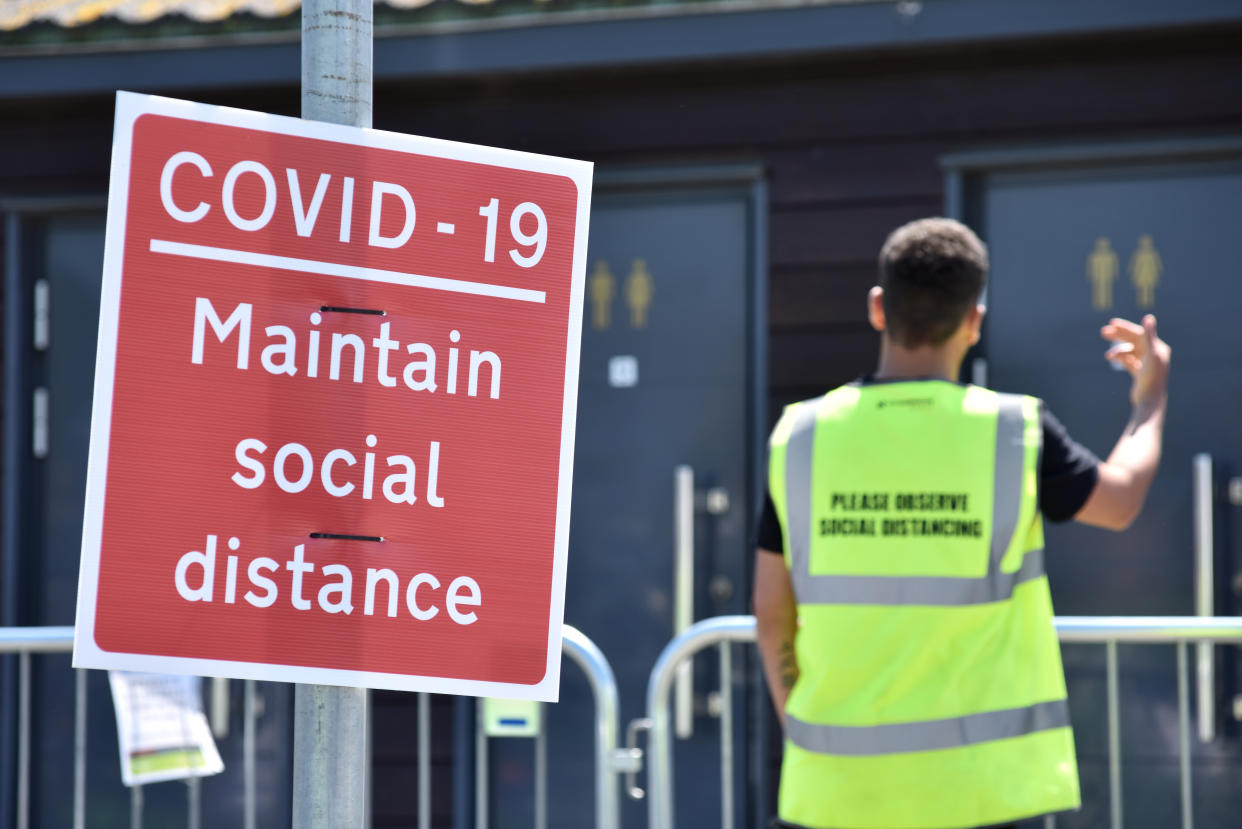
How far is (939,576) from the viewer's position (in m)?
2.12

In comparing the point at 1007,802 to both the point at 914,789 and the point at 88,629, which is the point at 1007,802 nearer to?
the point at 914,789

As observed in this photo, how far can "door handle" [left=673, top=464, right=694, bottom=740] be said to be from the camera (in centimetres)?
525

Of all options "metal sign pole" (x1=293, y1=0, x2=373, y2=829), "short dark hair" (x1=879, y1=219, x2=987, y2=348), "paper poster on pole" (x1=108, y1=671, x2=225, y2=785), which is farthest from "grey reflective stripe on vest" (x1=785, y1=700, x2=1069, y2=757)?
"paper poster on pole" (x1=108, y1=671, x2=225, y2=785)

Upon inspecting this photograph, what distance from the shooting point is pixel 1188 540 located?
4988mm

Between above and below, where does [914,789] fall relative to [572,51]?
below

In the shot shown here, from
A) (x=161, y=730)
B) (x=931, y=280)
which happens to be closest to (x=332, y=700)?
(x=931, y=280)

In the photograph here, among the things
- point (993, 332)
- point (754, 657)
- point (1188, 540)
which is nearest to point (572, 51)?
point (993, 332)

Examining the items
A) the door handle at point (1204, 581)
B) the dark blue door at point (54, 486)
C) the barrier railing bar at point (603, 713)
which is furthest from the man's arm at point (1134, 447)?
the dark blue door at point (54, 486)

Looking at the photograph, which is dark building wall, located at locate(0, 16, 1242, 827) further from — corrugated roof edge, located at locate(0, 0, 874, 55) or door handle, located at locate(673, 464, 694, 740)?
door handle, located at locate(673, 464, 694, 740)

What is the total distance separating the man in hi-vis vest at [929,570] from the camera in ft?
6.81

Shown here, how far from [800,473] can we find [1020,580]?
0.37 metres

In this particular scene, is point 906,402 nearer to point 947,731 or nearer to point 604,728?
point 947,731

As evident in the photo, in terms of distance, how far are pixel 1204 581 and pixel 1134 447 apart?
2918mm

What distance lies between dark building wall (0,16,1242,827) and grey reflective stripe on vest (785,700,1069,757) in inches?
126
